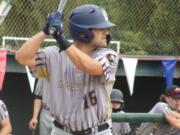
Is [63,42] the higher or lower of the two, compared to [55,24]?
lower

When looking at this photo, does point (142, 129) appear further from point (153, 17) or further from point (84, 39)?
point (153, 17)

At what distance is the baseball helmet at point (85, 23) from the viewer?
311cm

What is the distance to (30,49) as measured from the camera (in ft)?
10.2

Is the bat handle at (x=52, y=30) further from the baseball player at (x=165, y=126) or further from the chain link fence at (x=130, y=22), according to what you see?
the chain link fence at (x=130, y=22)

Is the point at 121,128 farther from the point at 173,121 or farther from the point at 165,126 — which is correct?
the point at 173,121

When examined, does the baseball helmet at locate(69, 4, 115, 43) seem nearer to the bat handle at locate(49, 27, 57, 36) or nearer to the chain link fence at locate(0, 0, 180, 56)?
the bat handle at locate(49, 27, 57, 36)

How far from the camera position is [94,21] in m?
3.12

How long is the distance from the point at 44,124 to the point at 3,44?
2.24 meters

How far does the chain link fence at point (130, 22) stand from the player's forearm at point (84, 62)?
17.7 ft

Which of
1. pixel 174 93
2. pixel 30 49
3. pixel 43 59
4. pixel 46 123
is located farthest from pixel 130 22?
pixel 30 49

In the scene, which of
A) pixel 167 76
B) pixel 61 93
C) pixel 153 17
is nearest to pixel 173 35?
pixel 153 17

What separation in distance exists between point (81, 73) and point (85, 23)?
11.3 inches

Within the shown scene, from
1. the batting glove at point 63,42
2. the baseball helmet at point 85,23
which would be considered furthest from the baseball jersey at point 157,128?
the batting glove at point 63,42

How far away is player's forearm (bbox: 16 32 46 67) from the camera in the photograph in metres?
3.06
